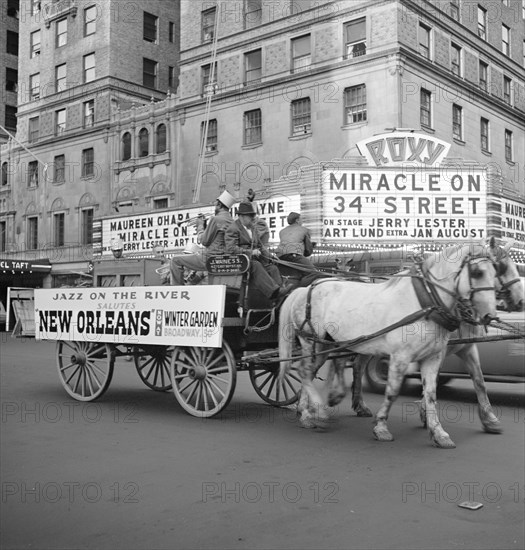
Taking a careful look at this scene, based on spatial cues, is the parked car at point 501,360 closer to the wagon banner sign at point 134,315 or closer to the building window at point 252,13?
the wagon banner sign at point 134,315

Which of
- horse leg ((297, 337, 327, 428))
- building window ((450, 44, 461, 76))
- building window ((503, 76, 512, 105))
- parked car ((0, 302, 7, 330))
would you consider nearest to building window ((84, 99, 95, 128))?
parked car ((0, 302, 7, 330))

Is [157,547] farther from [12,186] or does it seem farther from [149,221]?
[12,186]

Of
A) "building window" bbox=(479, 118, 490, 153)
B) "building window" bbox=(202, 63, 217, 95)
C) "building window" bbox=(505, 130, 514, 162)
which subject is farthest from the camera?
"building window" bbox=(505, 130, 514, 162)

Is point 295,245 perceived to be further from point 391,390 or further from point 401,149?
point 401,149

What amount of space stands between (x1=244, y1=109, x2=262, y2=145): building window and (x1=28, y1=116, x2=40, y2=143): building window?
17.8 meters

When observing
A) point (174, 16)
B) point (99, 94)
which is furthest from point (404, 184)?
point (174, 16)

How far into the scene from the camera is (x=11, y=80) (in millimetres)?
48656

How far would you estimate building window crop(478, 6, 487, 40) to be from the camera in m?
31.3

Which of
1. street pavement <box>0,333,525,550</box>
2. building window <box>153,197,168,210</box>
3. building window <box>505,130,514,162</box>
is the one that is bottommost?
street pavement <box>0,333,525,550</box>

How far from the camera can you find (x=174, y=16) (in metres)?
39.9

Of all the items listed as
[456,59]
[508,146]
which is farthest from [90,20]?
[508,146]

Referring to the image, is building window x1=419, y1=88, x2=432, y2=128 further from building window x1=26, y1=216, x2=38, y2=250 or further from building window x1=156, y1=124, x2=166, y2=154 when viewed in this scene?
building window x1=26, y1=216, x2=38, y2=250

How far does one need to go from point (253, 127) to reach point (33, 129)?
1883cm

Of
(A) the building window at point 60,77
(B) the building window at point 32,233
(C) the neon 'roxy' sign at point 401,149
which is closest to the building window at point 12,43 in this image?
(A) the building window at point 60,77
